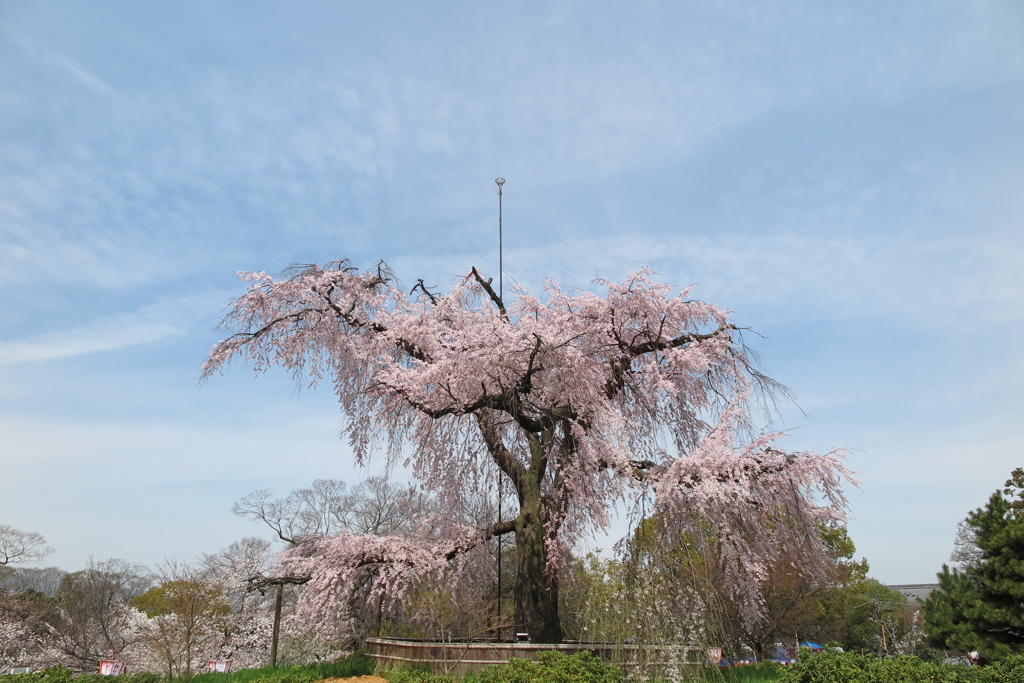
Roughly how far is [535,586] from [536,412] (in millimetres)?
3607

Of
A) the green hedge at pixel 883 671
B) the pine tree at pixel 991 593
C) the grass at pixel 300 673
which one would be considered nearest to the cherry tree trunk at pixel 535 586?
the grass at pixel 300 673

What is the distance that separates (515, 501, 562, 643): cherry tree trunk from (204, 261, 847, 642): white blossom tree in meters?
0.03

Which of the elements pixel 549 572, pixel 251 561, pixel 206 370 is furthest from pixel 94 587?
pixel 549 572

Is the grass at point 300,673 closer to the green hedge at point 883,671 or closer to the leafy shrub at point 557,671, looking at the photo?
the leafy shrub at point 557,671

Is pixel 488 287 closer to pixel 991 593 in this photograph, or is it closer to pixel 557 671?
pixel 557 671

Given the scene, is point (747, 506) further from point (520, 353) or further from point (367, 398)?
point (367, 398)

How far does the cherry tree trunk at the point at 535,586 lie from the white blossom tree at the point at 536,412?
0.11 ft

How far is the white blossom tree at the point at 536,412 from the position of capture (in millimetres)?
12312

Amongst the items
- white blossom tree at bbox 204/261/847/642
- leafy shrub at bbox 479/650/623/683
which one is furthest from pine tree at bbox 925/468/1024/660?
leafy shrub at bbox 479/650/623/683

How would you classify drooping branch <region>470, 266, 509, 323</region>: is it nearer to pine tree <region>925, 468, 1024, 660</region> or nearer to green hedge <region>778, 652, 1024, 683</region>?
green hedge <region>778, 652, 1024, 683</region>

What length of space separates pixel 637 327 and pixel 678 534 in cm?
527

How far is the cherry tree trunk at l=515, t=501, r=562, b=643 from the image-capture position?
1322cm

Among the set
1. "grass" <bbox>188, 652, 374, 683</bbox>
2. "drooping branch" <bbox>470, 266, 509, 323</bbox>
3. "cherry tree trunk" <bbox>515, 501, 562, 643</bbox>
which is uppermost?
"drooping branch" <bbox>470, 266, 509, 323</bbox>

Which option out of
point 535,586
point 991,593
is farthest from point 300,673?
point 991,593
